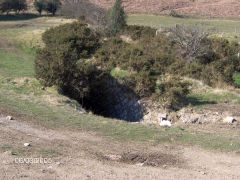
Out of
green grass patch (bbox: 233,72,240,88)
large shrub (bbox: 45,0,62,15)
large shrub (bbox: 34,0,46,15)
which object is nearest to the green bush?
green grass patch (bbox: 233,72,240,88)

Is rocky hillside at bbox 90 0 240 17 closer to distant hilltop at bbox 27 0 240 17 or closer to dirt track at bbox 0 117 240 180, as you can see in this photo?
distant hilltop at bbox 27 0 240 17

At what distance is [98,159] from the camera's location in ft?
27.7

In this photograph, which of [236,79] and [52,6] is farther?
[52,6]

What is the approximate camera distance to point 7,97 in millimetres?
14430

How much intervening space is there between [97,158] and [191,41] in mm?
19536

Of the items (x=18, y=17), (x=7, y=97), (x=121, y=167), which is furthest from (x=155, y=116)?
(x=18, y=17)

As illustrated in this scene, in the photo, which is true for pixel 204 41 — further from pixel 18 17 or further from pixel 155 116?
pixel 18 17

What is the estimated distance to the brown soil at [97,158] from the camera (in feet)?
24.2

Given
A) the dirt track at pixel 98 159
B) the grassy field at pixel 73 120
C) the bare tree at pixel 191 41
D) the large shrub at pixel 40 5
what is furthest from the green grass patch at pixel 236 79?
the large shrub at pixel 40 5

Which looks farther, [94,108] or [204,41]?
[204,41]

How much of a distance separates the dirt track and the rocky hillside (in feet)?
209

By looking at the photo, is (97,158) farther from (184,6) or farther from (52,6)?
(184,6)

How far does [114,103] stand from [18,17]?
138 ft

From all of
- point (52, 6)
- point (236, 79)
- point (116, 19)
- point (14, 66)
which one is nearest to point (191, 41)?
point (236, 79)
